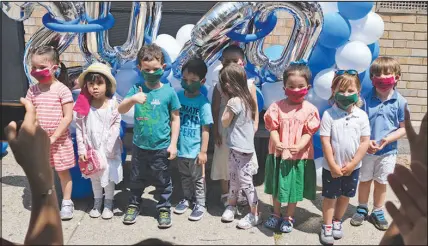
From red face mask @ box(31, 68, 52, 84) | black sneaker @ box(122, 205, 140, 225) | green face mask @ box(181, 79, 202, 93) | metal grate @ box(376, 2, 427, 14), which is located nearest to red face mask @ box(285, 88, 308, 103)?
green face mask @ box(181, 79, 202, 93)

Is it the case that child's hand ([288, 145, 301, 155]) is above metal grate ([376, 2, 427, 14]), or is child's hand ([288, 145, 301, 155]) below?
below

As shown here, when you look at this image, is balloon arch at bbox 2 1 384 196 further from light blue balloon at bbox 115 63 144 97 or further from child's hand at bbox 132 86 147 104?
child's hand at bbox 132 86 147 104

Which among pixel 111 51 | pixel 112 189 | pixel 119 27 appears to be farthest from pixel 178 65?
pixel 119 27

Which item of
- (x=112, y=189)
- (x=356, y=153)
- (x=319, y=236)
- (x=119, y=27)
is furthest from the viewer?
(x=119, y=27)

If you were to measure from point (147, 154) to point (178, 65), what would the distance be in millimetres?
801

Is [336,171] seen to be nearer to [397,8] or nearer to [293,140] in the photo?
[293,140]

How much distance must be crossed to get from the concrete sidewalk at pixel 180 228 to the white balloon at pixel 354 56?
3.84ft

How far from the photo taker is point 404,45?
5.59 meters

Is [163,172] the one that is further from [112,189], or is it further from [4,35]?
[4,35]

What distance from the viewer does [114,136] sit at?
3695mm

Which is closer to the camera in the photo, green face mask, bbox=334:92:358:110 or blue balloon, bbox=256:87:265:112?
green face mask, bbox=334:92:358:110

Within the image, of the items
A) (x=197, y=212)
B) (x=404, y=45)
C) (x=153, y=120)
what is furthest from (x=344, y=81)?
(x=404, y=45)

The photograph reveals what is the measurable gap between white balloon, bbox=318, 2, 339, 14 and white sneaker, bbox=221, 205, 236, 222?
5.85 ft

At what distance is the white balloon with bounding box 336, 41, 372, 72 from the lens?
353cm
